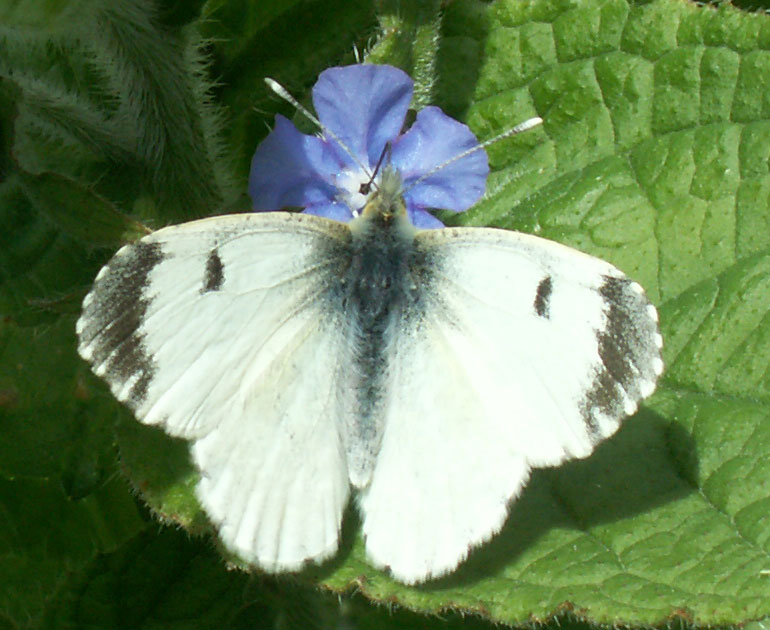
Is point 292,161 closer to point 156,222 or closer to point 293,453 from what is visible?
point 156,222

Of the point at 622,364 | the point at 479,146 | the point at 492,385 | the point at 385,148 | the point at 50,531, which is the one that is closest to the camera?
the point at 622,364

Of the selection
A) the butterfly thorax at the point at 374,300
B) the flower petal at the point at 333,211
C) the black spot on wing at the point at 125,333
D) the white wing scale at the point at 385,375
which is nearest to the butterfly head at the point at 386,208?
the butterfly thorax at the point at 374,300

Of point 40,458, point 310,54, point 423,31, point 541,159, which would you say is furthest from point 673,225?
point 40,458

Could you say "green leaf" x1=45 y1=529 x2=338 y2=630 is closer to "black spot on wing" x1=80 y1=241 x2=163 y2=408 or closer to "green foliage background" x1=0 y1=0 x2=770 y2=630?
"green foliage background" x1=0 y1=0 x2=770 y2=630

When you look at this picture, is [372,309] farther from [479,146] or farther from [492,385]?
[479,146]

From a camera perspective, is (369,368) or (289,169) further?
(289,169)

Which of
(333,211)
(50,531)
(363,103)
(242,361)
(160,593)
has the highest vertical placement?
(363,103)

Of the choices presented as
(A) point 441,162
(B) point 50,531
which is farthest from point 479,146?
(B) point 50,531
